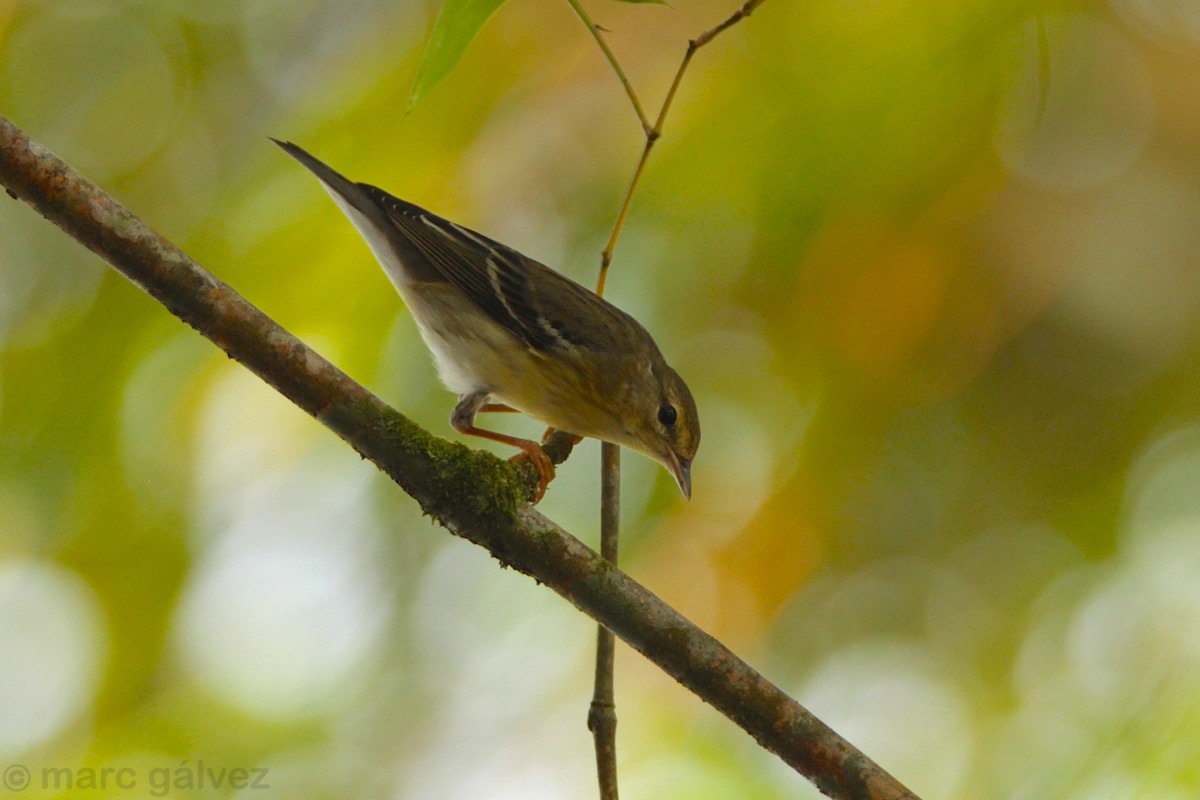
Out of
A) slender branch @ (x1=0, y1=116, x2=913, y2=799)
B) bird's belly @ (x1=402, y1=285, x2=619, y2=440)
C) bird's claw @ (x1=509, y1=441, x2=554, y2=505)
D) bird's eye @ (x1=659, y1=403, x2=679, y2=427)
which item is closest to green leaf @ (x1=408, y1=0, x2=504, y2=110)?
slender branch @ (x1=0, y1=116, x2=913, y2=799)

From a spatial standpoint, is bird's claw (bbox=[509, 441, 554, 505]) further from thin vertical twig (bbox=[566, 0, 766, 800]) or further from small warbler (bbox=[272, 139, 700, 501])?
small warbler (bbox=[272, 139, 700, 501])

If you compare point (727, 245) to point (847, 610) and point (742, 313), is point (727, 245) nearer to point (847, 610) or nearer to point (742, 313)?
point (742, 313)

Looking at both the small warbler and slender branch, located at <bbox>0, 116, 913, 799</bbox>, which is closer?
slender branch, located at <bbox>0, 116, 913, 799</bbox>

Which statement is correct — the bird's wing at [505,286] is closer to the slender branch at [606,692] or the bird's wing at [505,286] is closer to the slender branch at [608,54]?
the slender branch at [606,692]

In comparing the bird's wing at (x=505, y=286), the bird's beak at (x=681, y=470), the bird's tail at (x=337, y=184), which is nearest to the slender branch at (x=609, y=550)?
the bird's beak at (x=681, y=470)

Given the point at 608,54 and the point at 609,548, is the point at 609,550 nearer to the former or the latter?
the point at 609,548
